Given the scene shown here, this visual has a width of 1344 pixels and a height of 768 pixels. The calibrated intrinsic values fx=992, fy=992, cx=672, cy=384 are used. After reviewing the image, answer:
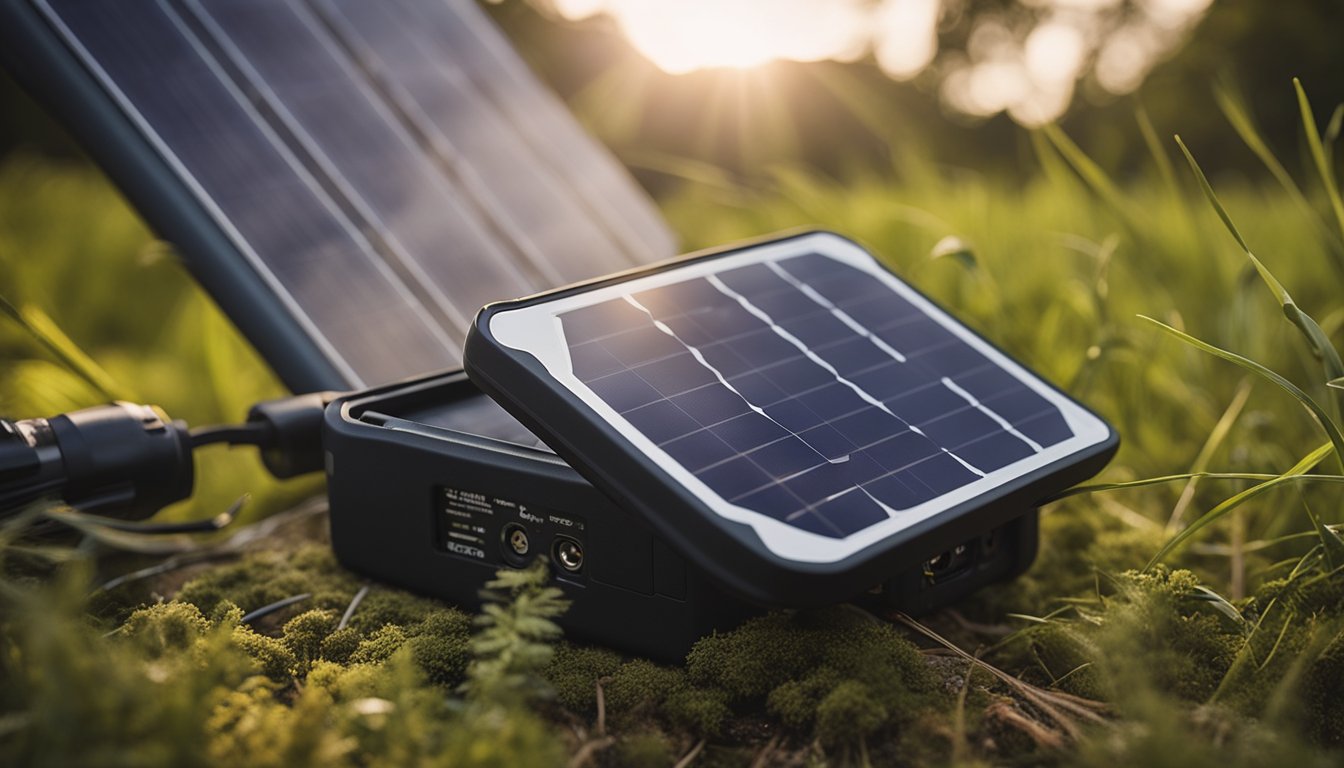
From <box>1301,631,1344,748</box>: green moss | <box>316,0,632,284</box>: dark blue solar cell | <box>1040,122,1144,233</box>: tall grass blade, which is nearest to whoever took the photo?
<box>1301,631,1344,748</box>: green moss

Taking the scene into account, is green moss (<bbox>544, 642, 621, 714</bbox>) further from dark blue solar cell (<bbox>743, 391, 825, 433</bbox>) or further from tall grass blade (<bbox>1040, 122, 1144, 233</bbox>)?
tall grass blade (<bbox>1040, 122, 1144, 233</bbox>)

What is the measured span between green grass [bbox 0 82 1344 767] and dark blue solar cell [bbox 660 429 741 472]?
0.24 meters

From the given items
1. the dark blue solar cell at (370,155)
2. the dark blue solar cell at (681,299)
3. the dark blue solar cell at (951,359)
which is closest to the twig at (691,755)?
the dark blue solar cell at (681,299)

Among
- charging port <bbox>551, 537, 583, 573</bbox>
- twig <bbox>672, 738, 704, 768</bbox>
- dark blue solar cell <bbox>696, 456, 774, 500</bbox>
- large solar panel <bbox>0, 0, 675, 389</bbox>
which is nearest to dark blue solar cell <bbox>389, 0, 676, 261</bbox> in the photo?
large solar panel <bbox>0, 0, 675, 389</bbox>

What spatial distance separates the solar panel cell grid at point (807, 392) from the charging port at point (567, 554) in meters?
0.24

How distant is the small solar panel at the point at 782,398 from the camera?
1230mm

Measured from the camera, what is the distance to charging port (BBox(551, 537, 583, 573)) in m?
1.40

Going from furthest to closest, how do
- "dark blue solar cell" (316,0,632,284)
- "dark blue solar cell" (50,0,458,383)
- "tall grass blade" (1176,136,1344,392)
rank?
"dark blue solar cell" (316,0,632,284) < "dark blue solar cell" (50,0,458,383) < "tall grass blade" (1176,136,1344,392)

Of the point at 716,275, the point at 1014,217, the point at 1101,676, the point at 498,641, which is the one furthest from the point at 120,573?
the point at 1014,217

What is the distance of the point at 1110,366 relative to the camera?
255 cm

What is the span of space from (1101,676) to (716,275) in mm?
850

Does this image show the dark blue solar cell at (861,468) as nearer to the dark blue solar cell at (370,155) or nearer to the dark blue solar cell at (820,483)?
the dark blue solar cell at (820,483)

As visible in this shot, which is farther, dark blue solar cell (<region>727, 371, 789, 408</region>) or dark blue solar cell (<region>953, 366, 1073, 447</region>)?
dark blue solar cell (<region>953, 366, 1073, 447</region>)

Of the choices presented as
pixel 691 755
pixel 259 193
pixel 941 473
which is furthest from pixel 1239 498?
pixel 259 193
